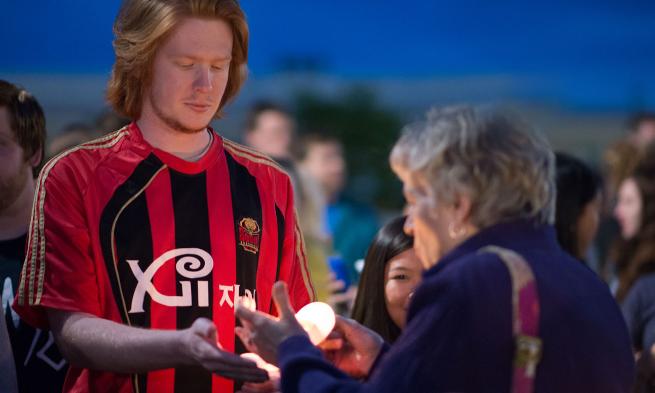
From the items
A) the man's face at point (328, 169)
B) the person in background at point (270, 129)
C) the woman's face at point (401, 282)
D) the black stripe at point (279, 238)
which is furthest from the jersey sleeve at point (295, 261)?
the man's face at point (328, 169)

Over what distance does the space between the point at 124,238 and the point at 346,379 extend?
2.46 feet

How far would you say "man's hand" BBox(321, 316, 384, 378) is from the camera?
254cm

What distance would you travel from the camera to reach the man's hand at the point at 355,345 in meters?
2.54

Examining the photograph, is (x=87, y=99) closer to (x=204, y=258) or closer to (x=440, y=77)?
(x=440, y=77)

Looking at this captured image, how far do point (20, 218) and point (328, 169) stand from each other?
12.5 feet

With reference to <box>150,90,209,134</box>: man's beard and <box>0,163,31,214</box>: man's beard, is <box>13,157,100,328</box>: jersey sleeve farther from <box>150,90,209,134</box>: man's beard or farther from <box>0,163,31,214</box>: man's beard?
<box>0,163,31,214</box>: man's beard

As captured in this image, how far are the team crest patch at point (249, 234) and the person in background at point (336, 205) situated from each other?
2.68m

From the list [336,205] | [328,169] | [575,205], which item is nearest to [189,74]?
[575,205]

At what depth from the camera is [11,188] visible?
3.07 metres

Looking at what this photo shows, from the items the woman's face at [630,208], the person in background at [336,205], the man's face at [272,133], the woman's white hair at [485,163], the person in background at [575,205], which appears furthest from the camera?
the man's face at [272,133]

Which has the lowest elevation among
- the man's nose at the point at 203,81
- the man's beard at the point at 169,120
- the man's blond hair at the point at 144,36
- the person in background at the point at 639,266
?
the person in background at the point at 639,266

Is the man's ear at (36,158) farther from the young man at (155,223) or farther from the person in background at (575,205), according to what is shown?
the person in background at (575,205)

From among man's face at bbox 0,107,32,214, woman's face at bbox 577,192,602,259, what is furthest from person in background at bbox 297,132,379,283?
man's face at bbox 0,107,32,214

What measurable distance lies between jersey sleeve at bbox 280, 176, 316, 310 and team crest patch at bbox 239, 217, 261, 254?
12 cm
